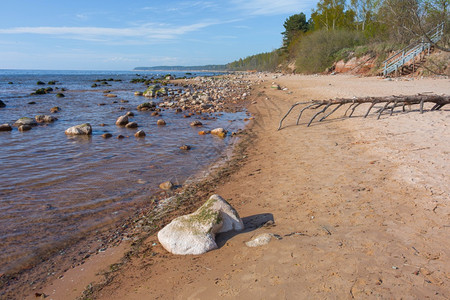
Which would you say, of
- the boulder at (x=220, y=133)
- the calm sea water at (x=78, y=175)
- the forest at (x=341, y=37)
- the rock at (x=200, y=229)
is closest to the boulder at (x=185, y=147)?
the calm sea water at (x=78, y=175)

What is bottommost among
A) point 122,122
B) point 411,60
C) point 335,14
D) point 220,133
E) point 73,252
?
point 73,252

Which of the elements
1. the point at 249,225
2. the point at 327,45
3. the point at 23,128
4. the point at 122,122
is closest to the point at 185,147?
the point at 122,122

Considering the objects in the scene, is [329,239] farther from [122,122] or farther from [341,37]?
[341,37]

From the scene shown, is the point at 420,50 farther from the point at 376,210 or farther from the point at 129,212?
the point at 129,212

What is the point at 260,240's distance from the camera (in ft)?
11.6

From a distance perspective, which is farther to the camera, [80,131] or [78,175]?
[80,131]

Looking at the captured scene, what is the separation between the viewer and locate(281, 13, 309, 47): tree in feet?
194

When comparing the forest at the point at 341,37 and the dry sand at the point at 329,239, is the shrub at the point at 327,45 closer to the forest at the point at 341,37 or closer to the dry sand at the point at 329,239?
the forest at the point at 341,37

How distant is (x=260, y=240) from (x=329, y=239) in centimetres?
85

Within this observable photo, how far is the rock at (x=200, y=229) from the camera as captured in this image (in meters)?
3.53

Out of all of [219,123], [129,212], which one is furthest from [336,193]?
[219,123]

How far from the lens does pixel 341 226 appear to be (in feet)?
12.4

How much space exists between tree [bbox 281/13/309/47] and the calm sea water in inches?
2156

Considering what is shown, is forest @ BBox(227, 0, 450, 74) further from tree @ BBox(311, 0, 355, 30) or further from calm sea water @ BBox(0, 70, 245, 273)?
calm sea water @ BBox(0, 70, 245, 273)
